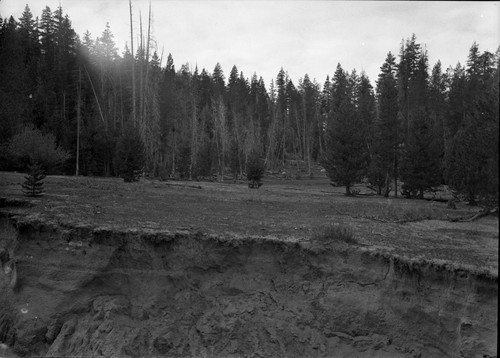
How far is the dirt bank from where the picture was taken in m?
6.99

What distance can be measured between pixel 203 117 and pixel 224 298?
5551cm

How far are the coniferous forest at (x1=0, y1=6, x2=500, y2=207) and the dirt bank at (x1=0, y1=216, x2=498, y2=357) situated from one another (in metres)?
6.37

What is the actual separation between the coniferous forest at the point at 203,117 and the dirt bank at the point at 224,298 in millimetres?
6374

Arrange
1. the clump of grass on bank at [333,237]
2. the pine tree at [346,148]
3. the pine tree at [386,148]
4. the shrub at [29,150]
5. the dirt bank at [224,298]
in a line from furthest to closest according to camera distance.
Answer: the pine tree at [386,148] → the pine tree at [346,148] → the shrub at [29,150] → the clump of grass on bank at [333,237] → the dirt bank at [224,298]

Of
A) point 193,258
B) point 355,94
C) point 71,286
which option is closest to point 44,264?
point 71,286

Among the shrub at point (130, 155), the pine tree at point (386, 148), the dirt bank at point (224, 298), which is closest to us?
the dirt bank at point (224, 298)

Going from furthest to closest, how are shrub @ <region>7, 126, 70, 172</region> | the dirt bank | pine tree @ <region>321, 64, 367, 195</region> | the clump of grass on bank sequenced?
pine tree @ <region>321, 64, 367, 195</region> → shrub @ <region>7, 126, 70, 172</region> → the clump of grass on bank → the dirt bank

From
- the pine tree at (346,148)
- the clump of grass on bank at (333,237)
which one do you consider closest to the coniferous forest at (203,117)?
the pine tree at (346,148)

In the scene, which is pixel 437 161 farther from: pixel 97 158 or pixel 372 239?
pixel 97 158

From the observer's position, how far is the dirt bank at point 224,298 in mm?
6992

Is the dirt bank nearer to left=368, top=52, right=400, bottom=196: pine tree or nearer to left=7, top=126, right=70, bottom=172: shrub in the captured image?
left=7, top=126, right=70, bottom=172: shrub

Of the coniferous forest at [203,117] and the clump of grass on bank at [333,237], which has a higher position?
the coniferous forest at [203,117]

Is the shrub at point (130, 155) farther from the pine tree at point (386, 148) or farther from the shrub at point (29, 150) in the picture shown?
the pine tree at point (386, 148)

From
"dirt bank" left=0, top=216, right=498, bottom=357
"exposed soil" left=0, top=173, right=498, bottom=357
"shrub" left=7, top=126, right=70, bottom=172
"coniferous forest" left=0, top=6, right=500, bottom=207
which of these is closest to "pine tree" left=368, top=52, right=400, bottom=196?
"coniferous forest" left=0, top=6, right=500, bottom=207
